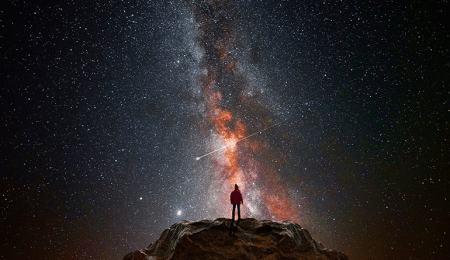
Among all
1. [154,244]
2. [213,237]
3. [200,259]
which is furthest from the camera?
[154,244]

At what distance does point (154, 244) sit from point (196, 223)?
2626 mm

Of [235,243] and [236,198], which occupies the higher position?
[236,198]

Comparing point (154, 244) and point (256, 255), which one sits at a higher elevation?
point (154, 244)

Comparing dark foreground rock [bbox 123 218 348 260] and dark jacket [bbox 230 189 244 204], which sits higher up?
dark jacket [bbox 230 189 244 204]

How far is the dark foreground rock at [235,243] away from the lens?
41.7 ft

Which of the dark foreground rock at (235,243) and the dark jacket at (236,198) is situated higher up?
the dark jacket at (236,198)

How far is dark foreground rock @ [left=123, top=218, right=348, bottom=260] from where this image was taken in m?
12.7

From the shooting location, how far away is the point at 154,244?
14281 millimetres

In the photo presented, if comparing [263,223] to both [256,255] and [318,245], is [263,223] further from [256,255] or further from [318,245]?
[318,245]

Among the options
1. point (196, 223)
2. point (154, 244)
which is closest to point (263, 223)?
point (196, 223)

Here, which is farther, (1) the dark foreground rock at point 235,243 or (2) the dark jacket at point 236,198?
(2) the dark jacket at point 236,198

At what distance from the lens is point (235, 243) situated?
518 inches

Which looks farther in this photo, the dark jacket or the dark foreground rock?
the dark jacket

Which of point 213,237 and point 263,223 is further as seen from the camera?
point 263,223
